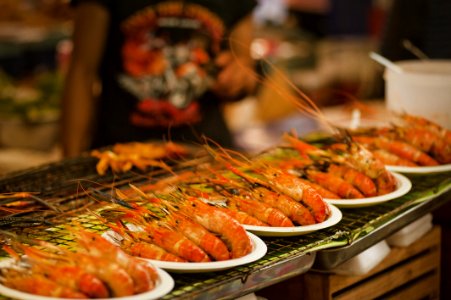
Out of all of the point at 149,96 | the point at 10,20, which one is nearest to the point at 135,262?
the point at 149,96

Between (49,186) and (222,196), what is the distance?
79cm

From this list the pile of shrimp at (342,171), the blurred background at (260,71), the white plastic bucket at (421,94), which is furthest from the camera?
the blurred background at (260,71)

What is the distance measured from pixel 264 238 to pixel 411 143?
1.13 metres

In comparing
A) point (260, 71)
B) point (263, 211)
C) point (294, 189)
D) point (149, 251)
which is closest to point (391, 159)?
point (294, 189)

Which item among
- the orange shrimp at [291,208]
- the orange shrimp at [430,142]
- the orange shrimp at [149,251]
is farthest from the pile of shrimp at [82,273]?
the orange shrimp at [430,142]

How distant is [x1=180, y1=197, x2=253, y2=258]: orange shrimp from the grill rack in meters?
0.06

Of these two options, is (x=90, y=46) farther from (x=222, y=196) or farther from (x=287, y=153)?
(x=222, y=196)

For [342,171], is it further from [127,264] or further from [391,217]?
[127,264]

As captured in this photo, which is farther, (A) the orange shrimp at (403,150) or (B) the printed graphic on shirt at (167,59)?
(B) the printed graphic on shirt at (167,59)

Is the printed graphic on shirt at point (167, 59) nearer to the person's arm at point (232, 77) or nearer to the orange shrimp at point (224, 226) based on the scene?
the person's arm at point (232, 77)

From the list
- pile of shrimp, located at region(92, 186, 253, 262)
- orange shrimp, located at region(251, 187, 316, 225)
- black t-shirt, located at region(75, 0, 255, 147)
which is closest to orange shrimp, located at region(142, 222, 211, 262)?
pile of shrimp, located at region(92, 186, 253, 262)

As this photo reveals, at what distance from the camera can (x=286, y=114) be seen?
7.15m

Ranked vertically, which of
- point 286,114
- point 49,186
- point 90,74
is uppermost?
point 90,74

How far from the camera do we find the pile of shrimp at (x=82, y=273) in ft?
→ 5.65
